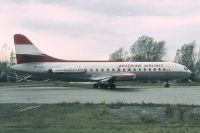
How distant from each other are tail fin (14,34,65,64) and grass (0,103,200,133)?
25864mm

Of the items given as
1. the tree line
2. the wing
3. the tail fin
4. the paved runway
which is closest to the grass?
the paved runway

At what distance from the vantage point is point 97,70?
5150 centimetres

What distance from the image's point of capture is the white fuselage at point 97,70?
49.4m

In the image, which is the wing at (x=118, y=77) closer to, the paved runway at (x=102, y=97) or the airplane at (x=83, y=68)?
the airplane at (x=83, y=68)

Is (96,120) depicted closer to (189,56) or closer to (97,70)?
(97,70)

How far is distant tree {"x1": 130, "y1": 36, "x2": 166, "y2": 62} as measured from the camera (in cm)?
13762

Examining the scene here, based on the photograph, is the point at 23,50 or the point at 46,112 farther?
the point at 23,50

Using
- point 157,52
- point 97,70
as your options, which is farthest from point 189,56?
point 97,70

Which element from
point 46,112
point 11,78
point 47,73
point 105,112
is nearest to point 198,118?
point 105,112

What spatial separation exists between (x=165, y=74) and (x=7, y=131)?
4083 cm

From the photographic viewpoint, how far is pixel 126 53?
148 meters

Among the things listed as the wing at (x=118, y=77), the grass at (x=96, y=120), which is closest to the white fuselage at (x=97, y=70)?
the wing at (x=118, y=77)

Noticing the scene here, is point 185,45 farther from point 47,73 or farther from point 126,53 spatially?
point 47,73

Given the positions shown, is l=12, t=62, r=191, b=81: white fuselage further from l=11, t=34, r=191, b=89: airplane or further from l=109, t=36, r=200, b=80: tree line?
l=109, t=36, r=200, b=80: tree line
